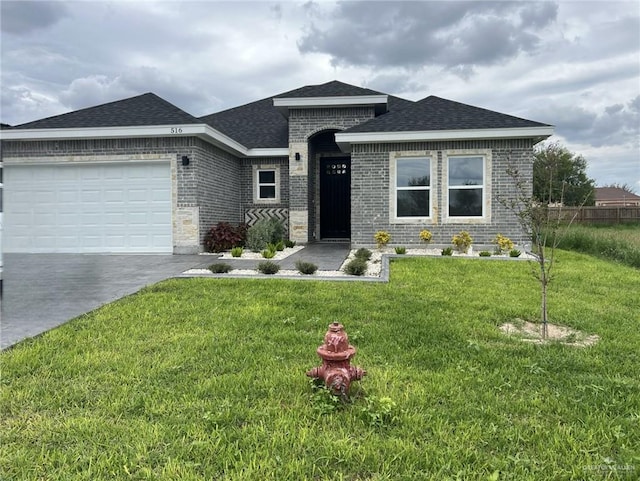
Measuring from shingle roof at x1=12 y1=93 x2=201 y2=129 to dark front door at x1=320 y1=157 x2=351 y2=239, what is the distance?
5.90 m

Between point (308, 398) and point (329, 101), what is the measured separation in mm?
12445

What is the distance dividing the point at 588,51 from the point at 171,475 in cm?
1359

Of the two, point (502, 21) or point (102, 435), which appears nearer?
point (102, 435)

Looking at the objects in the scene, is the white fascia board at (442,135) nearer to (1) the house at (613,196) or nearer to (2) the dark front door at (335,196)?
(2) the dark front door at (335,196)

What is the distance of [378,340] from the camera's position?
444 cm

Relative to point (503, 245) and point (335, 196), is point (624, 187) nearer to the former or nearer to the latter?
point (335, 196)

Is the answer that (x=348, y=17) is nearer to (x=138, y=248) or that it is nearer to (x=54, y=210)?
(x=138, y=248)

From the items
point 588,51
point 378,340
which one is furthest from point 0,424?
point 588,51

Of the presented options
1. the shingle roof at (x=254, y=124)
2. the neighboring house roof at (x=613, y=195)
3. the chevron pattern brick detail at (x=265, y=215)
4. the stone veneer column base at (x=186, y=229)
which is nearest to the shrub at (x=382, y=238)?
the chevron pattern brick detail at (x=265, y=215)

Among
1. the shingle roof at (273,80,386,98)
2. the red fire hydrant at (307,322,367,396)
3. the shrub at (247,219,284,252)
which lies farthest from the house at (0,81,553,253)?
the red fire hydrant at (307,322,367,396)

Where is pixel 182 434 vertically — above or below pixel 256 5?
below

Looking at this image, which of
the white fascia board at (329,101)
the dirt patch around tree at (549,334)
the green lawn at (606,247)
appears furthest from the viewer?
the white fascia board at (329,101)

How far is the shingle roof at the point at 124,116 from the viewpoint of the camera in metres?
11.5

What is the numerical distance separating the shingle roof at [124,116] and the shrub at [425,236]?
671 cm
